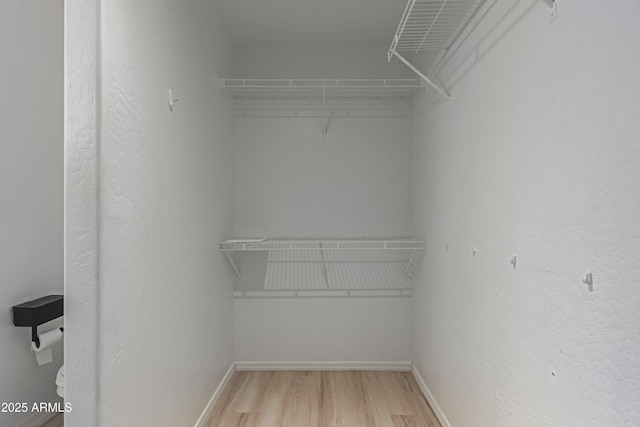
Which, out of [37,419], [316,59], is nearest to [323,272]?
[316,59]

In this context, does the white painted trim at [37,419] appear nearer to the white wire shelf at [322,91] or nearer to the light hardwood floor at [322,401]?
the light hardwood floor at [322,401]

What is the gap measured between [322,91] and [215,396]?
6.94 feet

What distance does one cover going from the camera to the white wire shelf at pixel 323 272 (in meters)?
3.11

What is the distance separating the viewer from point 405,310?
3.11 meters

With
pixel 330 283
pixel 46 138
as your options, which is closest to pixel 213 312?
pixel 330 283

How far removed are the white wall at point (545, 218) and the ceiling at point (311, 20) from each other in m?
0.78

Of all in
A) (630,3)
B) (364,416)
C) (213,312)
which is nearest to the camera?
(630,3)

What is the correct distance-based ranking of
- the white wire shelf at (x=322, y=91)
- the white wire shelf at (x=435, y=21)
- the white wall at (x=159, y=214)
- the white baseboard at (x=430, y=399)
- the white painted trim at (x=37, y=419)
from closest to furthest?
the white wall at (x=159, y=214), the white wire shelf at (x=435, y=21), the white painted trim at (x=37, y=419), the white baseboard at (x=430, y=399), the white wire shelf at (x=322, y=91)

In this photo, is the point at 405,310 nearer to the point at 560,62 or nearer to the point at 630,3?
the point at 560,62

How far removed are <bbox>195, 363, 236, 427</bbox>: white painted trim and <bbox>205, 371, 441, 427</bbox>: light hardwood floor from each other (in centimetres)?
3

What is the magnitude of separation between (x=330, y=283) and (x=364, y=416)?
99 cm

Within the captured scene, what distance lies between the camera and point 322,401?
255 centimetres

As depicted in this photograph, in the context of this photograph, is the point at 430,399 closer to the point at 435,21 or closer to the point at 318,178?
the point at 318,178

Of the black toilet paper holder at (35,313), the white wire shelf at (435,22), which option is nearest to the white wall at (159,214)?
the black toilet paper holder at (35,313)
